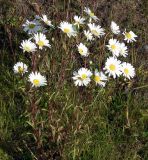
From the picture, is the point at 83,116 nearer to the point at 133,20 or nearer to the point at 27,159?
the point at 27,159

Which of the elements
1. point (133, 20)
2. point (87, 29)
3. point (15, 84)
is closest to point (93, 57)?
point (87, 29)

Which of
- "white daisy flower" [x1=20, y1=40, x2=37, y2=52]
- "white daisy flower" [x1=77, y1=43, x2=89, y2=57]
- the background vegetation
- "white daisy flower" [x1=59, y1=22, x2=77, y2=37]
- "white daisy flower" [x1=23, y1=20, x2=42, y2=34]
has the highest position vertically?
"white daisy flower" [x1=23, y1=20, x2=42, y2=34]

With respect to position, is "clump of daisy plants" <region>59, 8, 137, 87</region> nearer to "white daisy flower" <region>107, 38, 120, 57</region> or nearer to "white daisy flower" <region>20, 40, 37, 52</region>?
"white daisy flower" <region>107, 38, 120, 57</region>

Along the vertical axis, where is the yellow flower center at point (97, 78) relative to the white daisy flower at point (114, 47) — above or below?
below

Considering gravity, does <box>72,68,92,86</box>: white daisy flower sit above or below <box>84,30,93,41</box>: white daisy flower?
below

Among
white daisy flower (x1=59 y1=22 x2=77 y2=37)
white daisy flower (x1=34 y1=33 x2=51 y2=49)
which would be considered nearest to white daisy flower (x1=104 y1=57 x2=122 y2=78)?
white daisy flower (x1=59 y1=22 x2=77 y2=37)

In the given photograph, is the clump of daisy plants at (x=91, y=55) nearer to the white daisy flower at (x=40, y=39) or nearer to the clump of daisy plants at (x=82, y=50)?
the clump of daisy plants at (x=82, y=50)

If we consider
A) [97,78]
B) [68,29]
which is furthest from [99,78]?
[68,29]

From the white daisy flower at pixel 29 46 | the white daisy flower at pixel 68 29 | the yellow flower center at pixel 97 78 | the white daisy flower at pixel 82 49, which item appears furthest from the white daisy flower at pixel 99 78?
the white daisy flower at pixel 29 46
